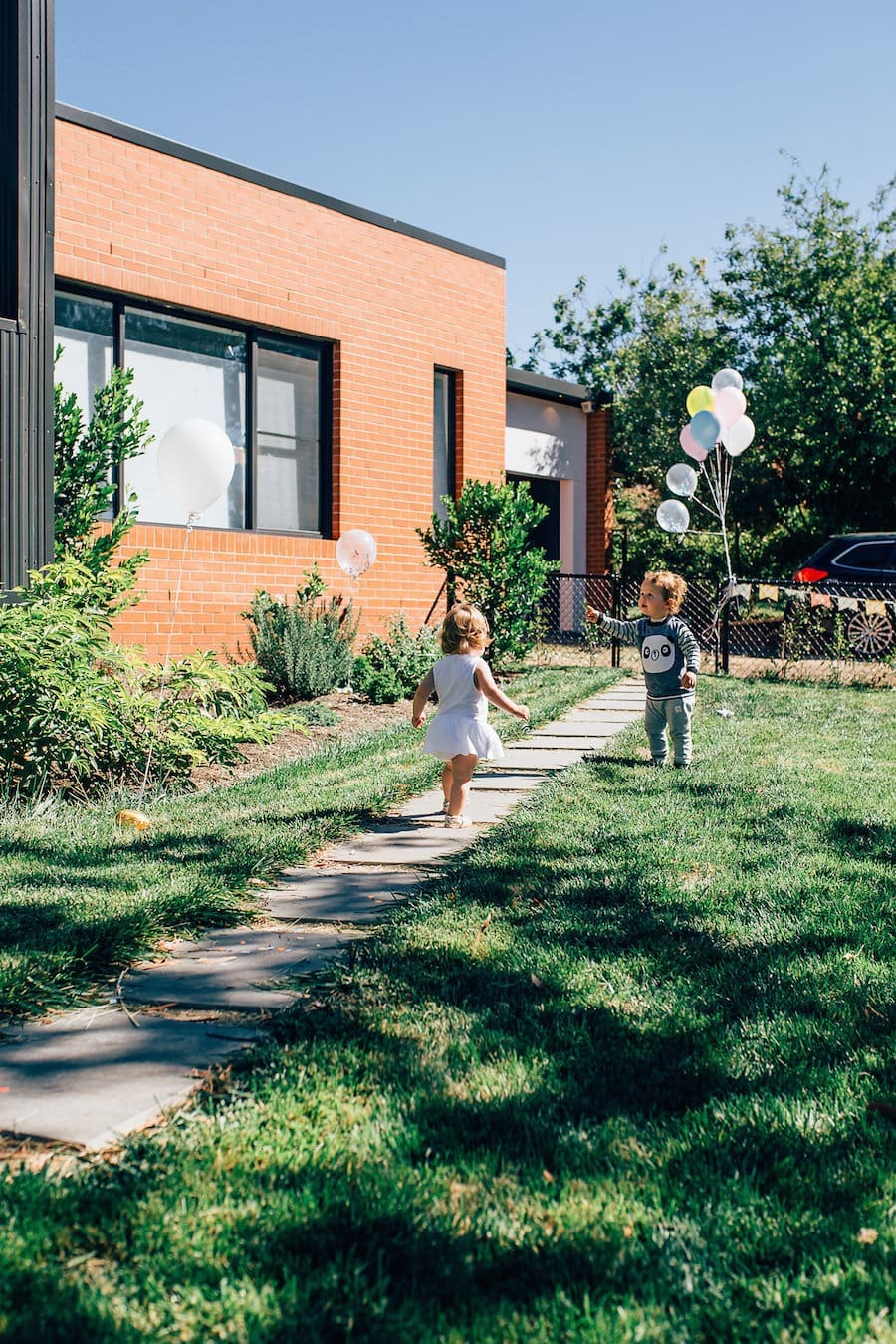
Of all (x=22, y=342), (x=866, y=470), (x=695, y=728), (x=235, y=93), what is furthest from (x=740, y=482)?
(x=22, y=342)

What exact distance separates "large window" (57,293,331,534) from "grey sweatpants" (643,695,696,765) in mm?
4640

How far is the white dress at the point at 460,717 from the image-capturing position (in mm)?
5934

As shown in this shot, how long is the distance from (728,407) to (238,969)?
11.1 metres

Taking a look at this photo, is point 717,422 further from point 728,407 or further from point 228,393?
point 228,393

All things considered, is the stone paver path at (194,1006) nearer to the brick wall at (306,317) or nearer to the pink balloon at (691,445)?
the brick wall at (306,317)

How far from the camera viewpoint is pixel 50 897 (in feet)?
13.9

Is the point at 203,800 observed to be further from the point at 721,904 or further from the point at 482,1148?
the point at 482,1148

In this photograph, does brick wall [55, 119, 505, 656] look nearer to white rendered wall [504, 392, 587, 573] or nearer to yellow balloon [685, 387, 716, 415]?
yellow balloon [685, 387, 716, 415]

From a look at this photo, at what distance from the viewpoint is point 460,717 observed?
602 centimetres

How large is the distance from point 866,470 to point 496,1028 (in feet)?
62.1

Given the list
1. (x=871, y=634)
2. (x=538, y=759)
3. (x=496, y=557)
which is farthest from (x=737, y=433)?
(x=538, y=759)

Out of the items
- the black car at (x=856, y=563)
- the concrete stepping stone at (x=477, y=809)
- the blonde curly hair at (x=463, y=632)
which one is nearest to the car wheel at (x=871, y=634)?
the black car at (x=856, y=563)

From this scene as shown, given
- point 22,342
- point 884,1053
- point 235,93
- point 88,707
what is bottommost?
point 884,1053

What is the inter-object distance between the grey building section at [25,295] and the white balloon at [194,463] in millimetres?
770
